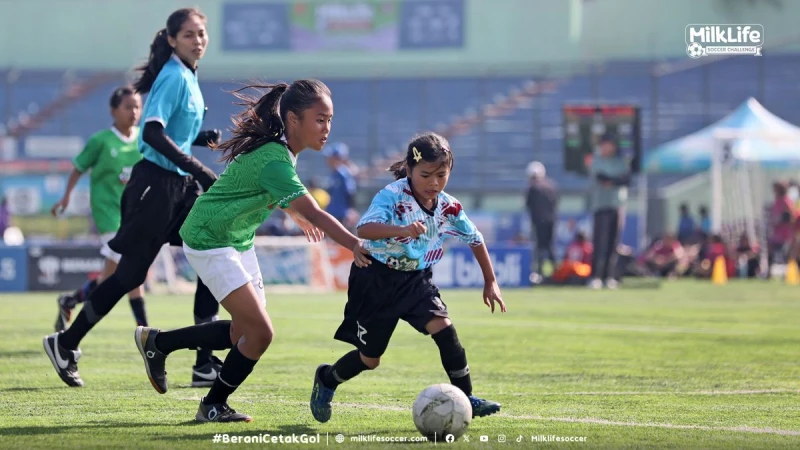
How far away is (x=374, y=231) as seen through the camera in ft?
19.8

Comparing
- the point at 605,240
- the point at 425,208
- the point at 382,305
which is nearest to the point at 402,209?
the point at 425,208

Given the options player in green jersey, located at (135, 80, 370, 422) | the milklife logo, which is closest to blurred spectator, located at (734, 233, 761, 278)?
the milklife logo

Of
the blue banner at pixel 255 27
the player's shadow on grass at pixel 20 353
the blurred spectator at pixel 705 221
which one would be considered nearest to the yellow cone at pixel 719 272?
the blurred spectator at pixel 705 221

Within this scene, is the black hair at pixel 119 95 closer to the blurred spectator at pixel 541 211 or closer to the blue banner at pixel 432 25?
the blurred spectator at pixel 541 211

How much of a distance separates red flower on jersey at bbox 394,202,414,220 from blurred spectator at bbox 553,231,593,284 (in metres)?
17.0

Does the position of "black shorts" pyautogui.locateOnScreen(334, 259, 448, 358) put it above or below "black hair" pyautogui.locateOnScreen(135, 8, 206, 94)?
below

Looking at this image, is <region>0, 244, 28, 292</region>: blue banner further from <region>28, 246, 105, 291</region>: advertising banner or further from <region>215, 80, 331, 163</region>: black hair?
<region>215, 80, 331, 163</region>: black hair

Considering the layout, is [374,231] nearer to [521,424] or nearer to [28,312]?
[521,424]

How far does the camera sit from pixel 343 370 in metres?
6.57

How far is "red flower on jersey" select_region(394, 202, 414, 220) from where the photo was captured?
6.41 metres

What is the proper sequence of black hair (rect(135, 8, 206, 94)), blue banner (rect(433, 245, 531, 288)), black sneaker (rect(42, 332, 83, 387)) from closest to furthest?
black sneaker (rect(42, 332, 83, 387)) < black hair (rect(135, 8, 206, 94)) < blue banner (rect(433, 245, 531, 288))

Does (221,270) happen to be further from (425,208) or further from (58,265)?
(58,265)

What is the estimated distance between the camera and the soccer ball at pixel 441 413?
5.82 m

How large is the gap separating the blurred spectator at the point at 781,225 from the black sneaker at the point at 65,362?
20.8 meters
